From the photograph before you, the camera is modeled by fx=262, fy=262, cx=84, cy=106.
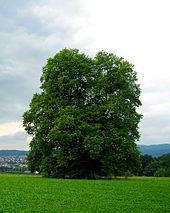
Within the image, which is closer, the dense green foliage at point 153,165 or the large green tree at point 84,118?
the large green tree at point 84,118

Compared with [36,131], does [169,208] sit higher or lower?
lower

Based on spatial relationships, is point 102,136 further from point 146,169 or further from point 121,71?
point 146,169

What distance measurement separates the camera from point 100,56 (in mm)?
38531

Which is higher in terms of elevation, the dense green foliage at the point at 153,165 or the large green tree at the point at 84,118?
the large green tree at the point at 84,118

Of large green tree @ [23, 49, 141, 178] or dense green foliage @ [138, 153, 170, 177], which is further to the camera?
dense green foliage @ [138, 153, 170, 177]

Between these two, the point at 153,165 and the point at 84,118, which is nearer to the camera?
the point at 84,118

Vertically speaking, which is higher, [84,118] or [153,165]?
[84,118]

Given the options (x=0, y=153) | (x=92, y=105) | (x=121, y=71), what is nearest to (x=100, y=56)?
(x=121, y=71)

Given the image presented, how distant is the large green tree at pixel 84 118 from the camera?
107 ft

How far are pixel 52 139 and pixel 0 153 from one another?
179 m

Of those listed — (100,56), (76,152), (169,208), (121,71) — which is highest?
(100,56)

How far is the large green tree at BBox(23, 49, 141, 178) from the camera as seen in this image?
1286 inches

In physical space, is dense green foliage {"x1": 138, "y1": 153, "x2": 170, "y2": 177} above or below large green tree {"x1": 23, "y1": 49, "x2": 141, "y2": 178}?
below

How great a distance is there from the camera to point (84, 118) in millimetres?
34219
